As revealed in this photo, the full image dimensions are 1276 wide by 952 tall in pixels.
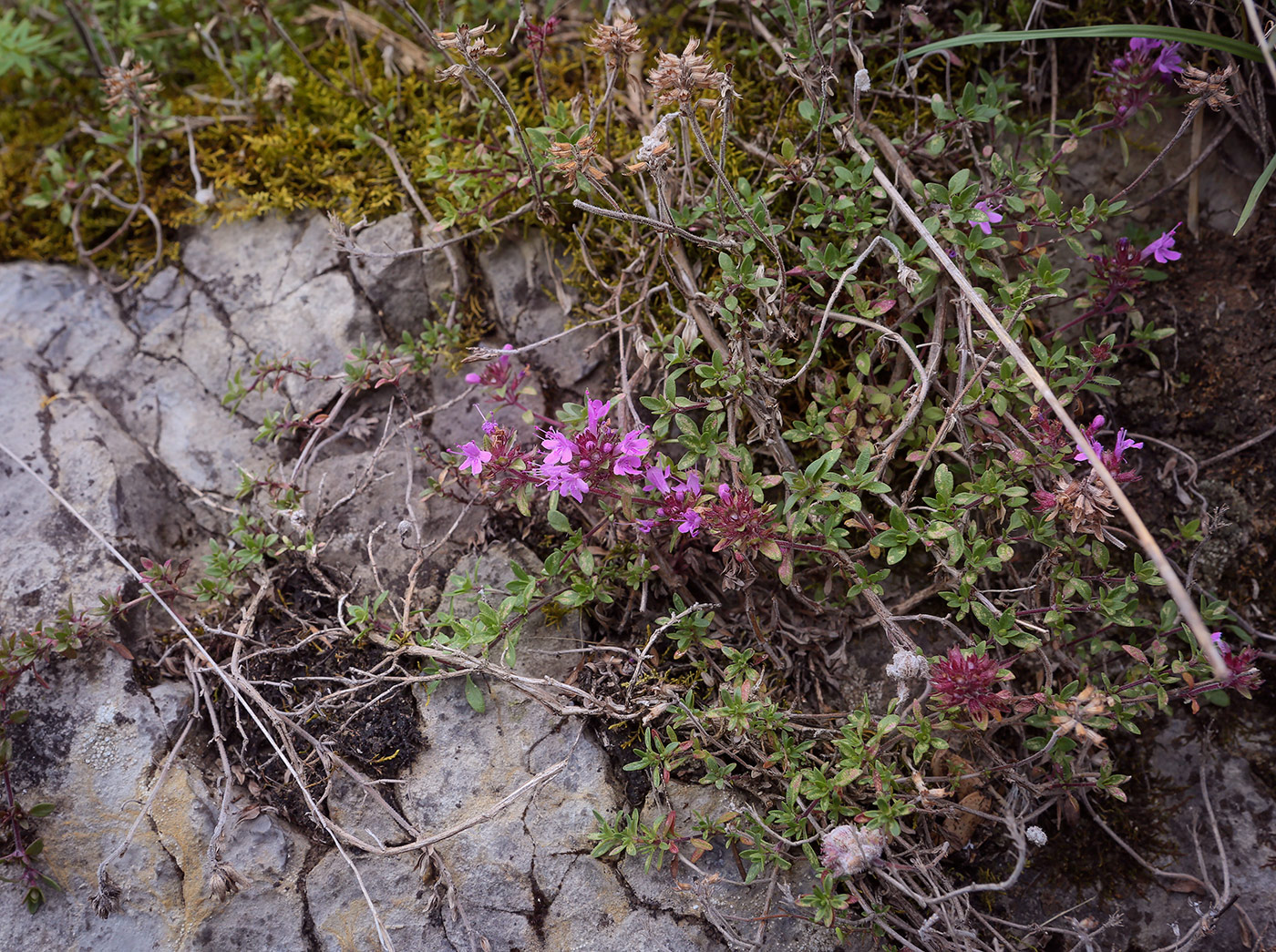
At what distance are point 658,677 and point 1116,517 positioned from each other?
5.54ft

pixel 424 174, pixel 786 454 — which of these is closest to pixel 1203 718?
pixel 786 454

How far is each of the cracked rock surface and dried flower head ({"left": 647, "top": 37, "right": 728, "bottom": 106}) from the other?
3.37 ft

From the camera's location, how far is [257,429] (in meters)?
3.15

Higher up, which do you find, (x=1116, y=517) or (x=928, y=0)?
(x=928, y=0)

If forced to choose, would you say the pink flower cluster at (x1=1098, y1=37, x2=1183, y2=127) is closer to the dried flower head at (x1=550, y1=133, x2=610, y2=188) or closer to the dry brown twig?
the dry brown twig

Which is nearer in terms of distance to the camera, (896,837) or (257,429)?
(896,837)

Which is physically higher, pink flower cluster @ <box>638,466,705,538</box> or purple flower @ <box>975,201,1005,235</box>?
purple flower @ <box>975,201,1005,235</box>

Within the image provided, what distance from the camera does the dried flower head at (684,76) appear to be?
2.16 meters

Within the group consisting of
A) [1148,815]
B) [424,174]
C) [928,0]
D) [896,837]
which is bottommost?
[1148,815]

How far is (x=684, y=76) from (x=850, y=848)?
2.20m

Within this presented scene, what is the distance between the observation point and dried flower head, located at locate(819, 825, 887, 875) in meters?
2.26

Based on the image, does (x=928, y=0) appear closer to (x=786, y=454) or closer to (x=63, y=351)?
(x=786, y=454)

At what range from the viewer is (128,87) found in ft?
10.4

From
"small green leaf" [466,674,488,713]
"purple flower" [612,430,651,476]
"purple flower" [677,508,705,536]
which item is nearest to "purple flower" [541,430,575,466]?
"purple flower" [612,430,651,476]
